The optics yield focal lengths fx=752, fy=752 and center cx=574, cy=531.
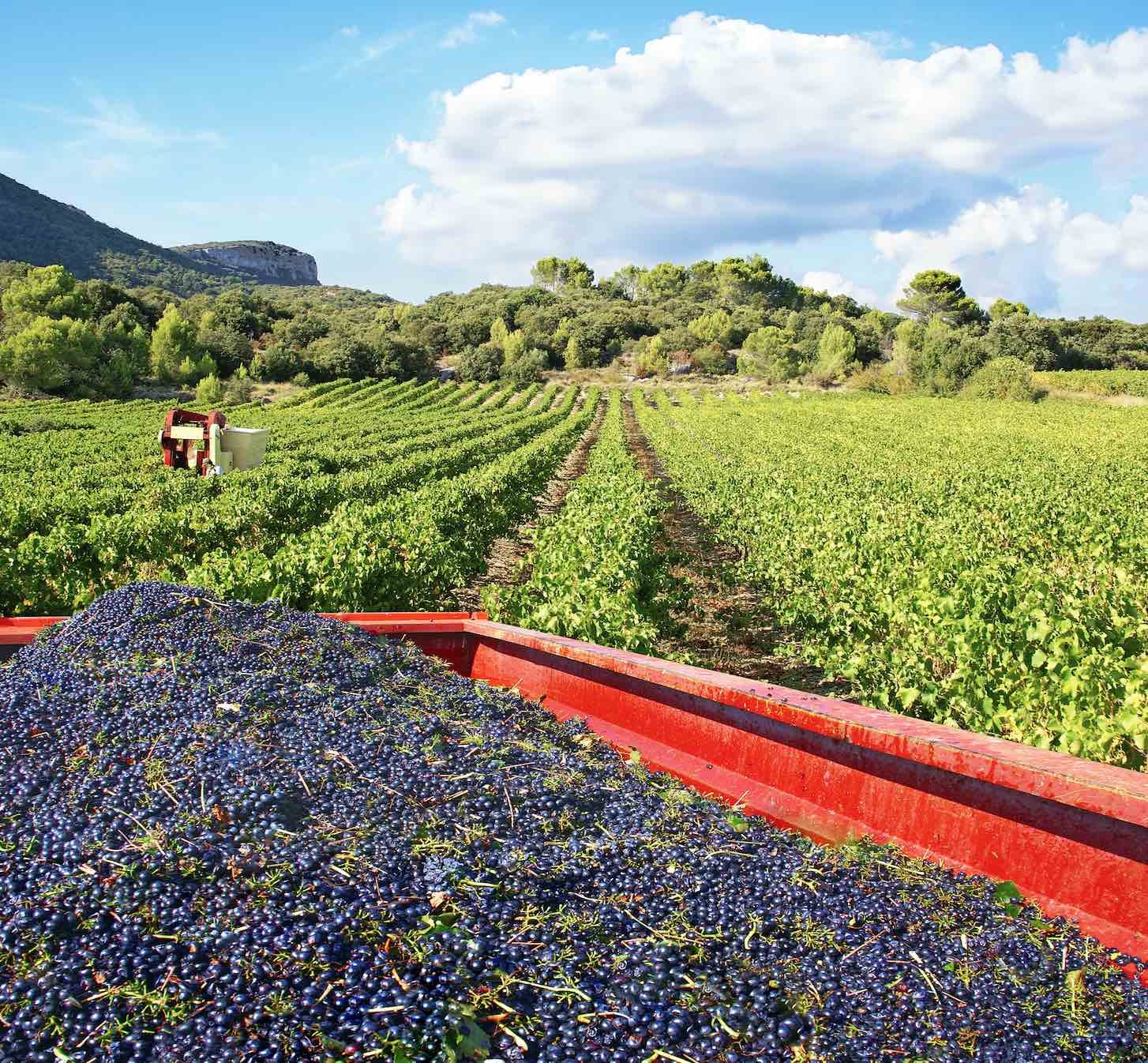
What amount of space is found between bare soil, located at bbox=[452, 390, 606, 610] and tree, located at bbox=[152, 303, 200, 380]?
5039cm

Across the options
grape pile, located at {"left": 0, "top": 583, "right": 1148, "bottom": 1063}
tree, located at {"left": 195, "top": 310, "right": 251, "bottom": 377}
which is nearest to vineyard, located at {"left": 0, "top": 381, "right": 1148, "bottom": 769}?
grape pile, located at {"left": 0, "top": 583, "right": 1148, "bottom": 1063}

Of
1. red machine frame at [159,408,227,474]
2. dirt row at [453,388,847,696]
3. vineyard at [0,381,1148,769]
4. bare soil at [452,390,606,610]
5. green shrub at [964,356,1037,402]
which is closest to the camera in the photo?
vineyard at [0,381,1148,769]

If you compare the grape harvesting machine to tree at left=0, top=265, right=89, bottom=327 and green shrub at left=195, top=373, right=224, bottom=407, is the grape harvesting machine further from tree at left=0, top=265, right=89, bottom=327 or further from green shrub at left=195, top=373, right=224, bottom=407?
tree at left=0, top=265, right=89, bottom=327

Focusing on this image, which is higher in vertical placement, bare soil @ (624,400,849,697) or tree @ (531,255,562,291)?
tree @ (531,255,562,291)

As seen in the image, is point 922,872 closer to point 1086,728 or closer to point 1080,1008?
point 1080,1008

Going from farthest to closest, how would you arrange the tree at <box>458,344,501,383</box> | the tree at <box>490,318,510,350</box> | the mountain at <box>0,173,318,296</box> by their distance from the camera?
the mountain at <box>0,173,318,296</box>, the tree at <box>490,318,510,350</box>, the tree at <box>458,344,501,383</box>

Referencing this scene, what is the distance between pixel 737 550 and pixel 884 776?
10.1 m

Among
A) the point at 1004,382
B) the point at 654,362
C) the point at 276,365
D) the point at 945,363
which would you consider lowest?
the point at 276,365

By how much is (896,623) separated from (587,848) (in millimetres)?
4525

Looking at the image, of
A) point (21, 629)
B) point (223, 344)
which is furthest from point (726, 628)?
point (223, 344)

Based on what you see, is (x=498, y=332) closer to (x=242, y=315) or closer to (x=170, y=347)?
(x=242, y=315)

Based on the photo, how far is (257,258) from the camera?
7470 inches

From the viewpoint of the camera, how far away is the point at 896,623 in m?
6.27

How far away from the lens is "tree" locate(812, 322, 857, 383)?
243ft
